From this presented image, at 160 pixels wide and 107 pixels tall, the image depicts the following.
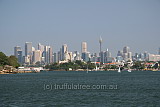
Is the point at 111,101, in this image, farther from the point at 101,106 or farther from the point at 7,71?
the point at 7,71

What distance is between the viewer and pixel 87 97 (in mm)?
43281

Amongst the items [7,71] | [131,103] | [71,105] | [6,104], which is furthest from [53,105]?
[7,71]

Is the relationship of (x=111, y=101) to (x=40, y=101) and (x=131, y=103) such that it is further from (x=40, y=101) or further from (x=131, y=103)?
(x=40, y=101)

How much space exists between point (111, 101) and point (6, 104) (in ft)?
37.8

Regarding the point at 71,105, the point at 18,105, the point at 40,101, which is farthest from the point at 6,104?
the point at 71,105

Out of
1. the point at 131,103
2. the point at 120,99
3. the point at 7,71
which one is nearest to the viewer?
the point at 131,103

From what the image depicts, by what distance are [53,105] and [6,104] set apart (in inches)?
195

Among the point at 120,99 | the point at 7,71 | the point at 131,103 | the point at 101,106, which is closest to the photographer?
the point at 101,106

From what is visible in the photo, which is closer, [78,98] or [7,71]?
[78,98]

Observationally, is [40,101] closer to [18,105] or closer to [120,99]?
[18,105]

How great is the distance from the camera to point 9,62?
17038cm

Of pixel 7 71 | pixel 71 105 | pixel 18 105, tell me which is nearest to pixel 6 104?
pixel 18 105

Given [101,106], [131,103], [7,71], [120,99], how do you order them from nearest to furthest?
1. [101,106]
2. [131,103]
3. [120,99]
4. [7,71]

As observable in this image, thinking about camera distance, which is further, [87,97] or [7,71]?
[7,71]
